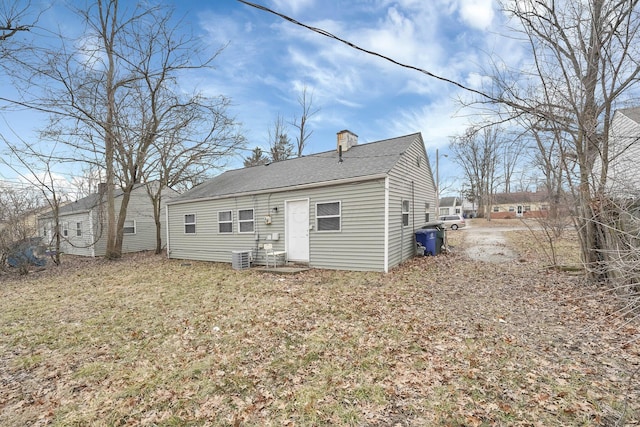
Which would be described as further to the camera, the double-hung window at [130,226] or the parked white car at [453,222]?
the parked white car at [453,222]

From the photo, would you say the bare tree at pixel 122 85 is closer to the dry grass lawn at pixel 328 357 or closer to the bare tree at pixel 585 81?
the dry grass lawn at pixel 328 357

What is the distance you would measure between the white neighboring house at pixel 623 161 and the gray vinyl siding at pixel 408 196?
4.54m

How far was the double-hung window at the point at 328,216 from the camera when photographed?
915cm

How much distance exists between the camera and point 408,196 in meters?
10.3

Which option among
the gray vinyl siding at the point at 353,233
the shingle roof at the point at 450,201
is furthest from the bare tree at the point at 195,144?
the shingle roof at the point at 450,201

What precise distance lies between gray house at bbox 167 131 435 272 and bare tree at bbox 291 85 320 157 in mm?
12727

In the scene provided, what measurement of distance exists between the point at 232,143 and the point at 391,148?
311 inches

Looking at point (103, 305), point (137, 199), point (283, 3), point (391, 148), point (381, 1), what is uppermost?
point (381, 1)

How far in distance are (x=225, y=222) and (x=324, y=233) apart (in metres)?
4.79

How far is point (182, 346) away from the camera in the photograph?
4203 mm

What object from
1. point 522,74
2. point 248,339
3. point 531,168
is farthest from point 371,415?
point 531,168

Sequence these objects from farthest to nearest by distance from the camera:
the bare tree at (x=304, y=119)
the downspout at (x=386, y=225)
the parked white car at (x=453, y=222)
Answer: the parked white car at (x=453, y=222)
the bare tree at (x=304, y=119)
the downspout at (x=386, y=225)

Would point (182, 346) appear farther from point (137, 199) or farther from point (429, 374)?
point (137, 199)

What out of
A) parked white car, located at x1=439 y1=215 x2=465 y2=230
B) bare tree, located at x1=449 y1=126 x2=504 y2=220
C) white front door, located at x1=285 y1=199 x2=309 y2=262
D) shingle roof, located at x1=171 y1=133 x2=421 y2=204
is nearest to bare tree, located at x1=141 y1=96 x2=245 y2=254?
shingle roof, located at x1=171 y1=133 x2=421 y2=204
